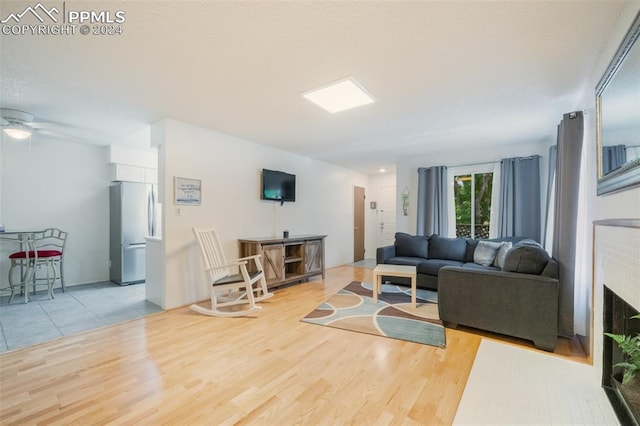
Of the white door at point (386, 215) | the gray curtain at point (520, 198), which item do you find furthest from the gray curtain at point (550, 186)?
the white door at point (386, 215)

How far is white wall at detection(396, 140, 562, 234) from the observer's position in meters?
4.23

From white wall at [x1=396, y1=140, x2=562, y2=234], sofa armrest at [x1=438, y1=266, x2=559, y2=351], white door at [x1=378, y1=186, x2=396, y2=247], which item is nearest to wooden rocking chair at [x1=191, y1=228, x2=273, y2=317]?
sofa armrest at [x1=438, y1=266, x2=559, y2=351]

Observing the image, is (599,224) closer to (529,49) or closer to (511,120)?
(529,49)

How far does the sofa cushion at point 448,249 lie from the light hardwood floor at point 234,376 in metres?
1.85

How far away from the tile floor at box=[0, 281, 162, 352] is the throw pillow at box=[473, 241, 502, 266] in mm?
4393

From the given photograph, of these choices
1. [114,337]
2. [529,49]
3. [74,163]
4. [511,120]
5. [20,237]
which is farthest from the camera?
[74,163]

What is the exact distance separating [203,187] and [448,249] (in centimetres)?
388

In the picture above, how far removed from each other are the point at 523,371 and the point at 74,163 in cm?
634

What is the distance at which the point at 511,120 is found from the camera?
3.36 metres

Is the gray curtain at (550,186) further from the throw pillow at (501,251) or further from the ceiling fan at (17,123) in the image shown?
the ceiling fan at (17,123)

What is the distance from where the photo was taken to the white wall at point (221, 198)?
3.33 m

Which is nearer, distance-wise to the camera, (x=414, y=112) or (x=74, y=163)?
(x=414, y=112)

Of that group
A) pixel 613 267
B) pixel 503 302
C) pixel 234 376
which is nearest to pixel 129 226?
pixel 234 376

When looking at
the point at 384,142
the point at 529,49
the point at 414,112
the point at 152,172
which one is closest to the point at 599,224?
the point at 529,49
